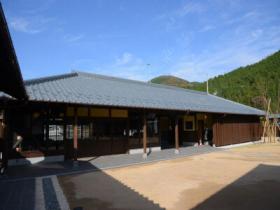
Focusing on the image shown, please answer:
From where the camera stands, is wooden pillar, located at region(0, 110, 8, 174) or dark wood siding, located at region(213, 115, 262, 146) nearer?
wooden pillar, located at region(0, 110, 8, 174)

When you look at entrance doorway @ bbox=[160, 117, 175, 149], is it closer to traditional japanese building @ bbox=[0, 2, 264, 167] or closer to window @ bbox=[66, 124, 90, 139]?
traditional japanese building @ bbox=[0, 2, 264, 167]

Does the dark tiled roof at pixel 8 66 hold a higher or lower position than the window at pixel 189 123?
higher

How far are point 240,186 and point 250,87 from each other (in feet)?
119

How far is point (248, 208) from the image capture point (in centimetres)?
574

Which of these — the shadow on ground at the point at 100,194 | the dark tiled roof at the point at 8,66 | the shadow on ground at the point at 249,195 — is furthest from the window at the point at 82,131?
the shadow on ground at the point at 249,195

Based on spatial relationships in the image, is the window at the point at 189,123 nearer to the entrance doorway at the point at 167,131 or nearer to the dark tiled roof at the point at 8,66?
the entrance doorway at the point at 167,131

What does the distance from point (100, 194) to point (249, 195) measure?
3.43m

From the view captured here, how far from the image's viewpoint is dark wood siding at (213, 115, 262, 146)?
19.6 m

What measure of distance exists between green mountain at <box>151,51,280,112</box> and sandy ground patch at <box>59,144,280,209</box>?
91.0ft

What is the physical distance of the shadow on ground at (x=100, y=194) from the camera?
598 cm

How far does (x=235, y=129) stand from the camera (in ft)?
71.4

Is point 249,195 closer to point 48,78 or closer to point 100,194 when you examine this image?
point 100,194

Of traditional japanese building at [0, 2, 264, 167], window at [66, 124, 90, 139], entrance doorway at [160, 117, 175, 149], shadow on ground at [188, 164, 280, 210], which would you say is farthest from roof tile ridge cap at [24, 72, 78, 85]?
shadow on ground at [188, 164, 280, 210]

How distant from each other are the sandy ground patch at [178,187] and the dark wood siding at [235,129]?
8376 mm
